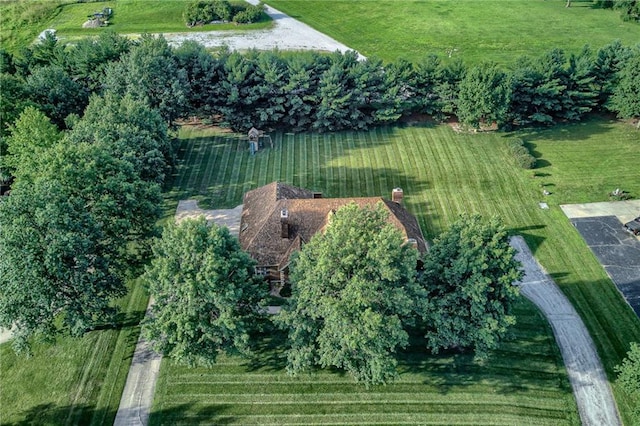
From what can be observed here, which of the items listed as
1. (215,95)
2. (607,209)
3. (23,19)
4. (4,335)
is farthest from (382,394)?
(23,19)

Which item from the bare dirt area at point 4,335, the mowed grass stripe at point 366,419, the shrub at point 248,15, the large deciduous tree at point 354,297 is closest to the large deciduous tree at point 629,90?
the mowed grass stripe at point 366,419

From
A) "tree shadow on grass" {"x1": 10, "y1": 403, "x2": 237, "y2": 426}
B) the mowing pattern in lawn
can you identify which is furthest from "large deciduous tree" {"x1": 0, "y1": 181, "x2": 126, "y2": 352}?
the mowing pattern in lawn

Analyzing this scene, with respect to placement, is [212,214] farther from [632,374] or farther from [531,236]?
[632,374]

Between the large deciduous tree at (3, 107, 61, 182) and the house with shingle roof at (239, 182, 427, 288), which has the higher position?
the large deciduous tree at (3, 107, 61, 182)

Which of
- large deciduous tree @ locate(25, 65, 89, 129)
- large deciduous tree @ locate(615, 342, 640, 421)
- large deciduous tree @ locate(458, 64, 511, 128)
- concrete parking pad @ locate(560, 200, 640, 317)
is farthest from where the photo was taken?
large deciduous tree @ locate(458, 64, 511, 128)

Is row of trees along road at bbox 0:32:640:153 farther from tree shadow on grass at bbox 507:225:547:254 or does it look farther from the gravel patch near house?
the gravel patch near house

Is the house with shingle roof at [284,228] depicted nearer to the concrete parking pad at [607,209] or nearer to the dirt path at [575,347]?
the dirt path at [575,347]
